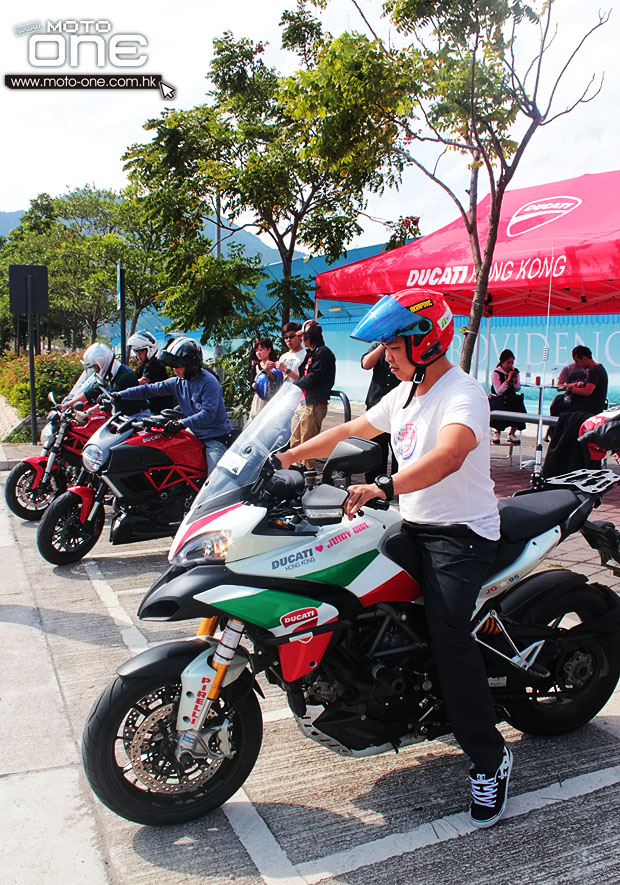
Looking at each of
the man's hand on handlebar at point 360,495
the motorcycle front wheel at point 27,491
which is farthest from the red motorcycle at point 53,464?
the man's hand on handlebar at point 360,495

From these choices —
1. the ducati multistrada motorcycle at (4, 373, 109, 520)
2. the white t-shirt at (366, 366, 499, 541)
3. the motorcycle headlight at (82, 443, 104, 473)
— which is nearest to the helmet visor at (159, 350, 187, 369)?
the motorcycle headlight at (82, 443, 104, 473)

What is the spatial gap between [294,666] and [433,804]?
0.87 metres

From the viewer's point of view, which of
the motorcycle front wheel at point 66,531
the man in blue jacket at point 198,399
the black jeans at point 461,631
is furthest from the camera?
the man in blue jacket at point 198,399

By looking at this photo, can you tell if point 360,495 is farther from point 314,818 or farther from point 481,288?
point 481,288

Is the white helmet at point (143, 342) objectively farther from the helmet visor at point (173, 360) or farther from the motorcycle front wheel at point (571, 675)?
the motorcycle front wheel at point (571, 675)

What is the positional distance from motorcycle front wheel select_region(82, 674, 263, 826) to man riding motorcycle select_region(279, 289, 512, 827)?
754mm

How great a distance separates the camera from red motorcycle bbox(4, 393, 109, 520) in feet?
23.5

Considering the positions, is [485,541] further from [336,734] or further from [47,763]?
[47,763]

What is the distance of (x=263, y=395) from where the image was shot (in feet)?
27.2

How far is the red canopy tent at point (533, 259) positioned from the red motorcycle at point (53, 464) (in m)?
4.25

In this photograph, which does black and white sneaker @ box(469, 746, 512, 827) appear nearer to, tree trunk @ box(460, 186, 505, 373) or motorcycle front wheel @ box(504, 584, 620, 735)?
motorcycle front wheel @ box(504, 584, 620, 735)

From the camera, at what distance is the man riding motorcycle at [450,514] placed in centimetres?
271

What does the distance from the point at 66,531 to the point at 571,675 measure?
421cm

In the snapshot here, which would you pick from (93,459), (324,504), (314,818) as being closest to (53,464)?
(93,459)
